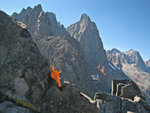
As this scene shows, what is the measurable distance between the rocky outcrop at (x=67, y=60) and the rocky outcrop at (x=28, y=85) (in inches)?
2439

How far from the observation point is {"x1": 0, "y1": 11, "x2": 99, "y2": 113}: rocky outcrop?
5.52m

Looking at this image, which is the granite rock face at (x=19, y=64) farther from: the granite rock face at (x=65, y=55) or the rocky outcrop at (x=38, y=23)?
the rocky outcrop at (x=38, y=23)

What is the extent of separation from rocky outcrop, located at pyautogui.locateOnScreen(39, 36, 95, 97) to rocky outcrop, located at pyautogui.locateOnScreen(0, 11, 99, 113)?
6195 cm

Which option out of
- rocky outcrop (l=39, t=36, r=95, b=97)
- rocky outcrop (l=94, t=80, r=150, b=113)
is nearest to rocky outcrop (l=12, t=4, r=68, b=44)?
rocky outcrop (l=39, t=36, r=95, b=97)

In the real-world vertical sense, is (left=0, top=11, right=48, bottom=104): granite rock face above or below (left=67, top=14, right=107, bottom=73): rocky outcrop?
below

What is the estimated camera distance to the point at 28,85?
606 centimetres

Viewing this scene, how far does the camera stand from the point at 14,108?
5008 mm

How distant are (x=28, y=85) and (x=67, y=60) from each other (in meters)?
81.1

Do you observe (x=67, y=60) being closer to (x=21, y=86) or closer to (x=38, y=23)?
(x=38, y=23)

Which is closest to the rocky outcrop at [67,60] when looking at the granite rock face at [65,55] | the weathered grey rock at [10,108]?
the granite rock face at [65,55]

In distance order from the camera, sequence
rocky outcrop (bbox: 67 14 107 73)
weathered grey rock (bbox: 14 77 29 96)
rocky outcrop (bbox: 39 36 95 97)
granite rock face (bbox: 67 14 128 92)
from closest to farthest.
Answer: weathered grey rock (bbox: 14 77 29 96)
rocky outcrop (bbox: 39 36 95 97)
granite rock face (bbox: 67 14 128 92)
rocky outcrop (bbox: 67 14 107 73)

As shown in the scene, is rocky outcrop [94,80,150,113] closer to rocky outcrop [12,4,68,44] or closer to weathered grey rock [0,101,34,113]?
weathered grey rock [0,101,34,113]

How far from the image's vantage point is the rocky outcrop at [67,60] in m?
77.2

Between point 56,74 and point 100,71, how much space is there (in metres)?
147
